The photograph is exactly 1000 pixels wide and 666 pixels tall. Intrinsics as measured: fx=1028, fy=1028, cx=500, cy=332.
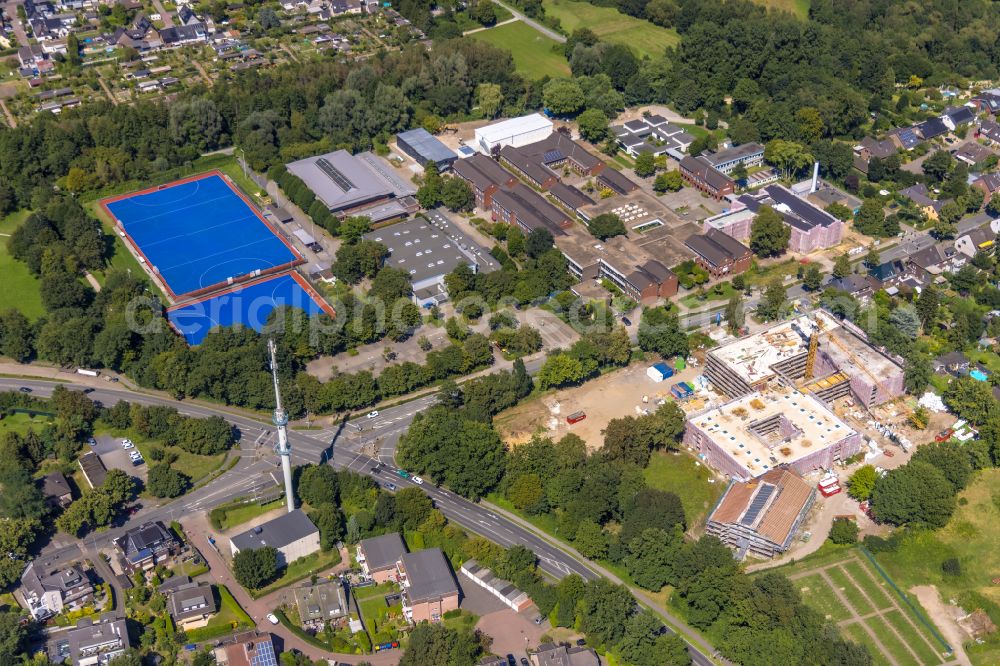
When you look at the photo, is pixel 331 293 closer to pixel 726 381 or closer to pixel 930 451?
pixel 726 381

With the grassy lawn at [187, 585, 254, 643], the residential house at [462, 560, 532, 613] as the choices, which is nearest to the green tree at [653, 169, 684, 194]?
the residential house at [462, 560, 532, 613]

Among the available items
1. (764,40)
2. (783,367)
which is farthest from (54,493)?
(764,40)

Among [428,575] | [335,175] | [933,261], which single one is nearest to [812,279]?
[933,261]

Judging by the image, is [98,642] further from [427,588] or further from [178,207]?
[178,207]

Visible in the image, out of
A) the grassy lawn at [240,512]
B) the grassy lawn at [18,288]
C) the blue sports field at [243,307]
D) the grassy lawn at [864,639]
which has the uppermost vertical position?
the grassy lawn at [864,639]

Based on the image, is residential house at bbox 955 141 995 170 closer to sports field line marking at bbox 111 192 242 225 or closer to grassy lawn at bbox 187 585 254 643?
sports field line marking at bbox 111 192 242 225

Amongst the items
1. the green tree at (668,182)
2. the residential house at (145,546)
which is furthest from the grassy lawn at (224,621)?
the green tree at (668,182)

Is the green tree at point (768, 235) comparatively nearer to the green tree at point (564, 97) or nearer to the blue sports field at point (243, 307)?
the green tree at point (564, 97)
